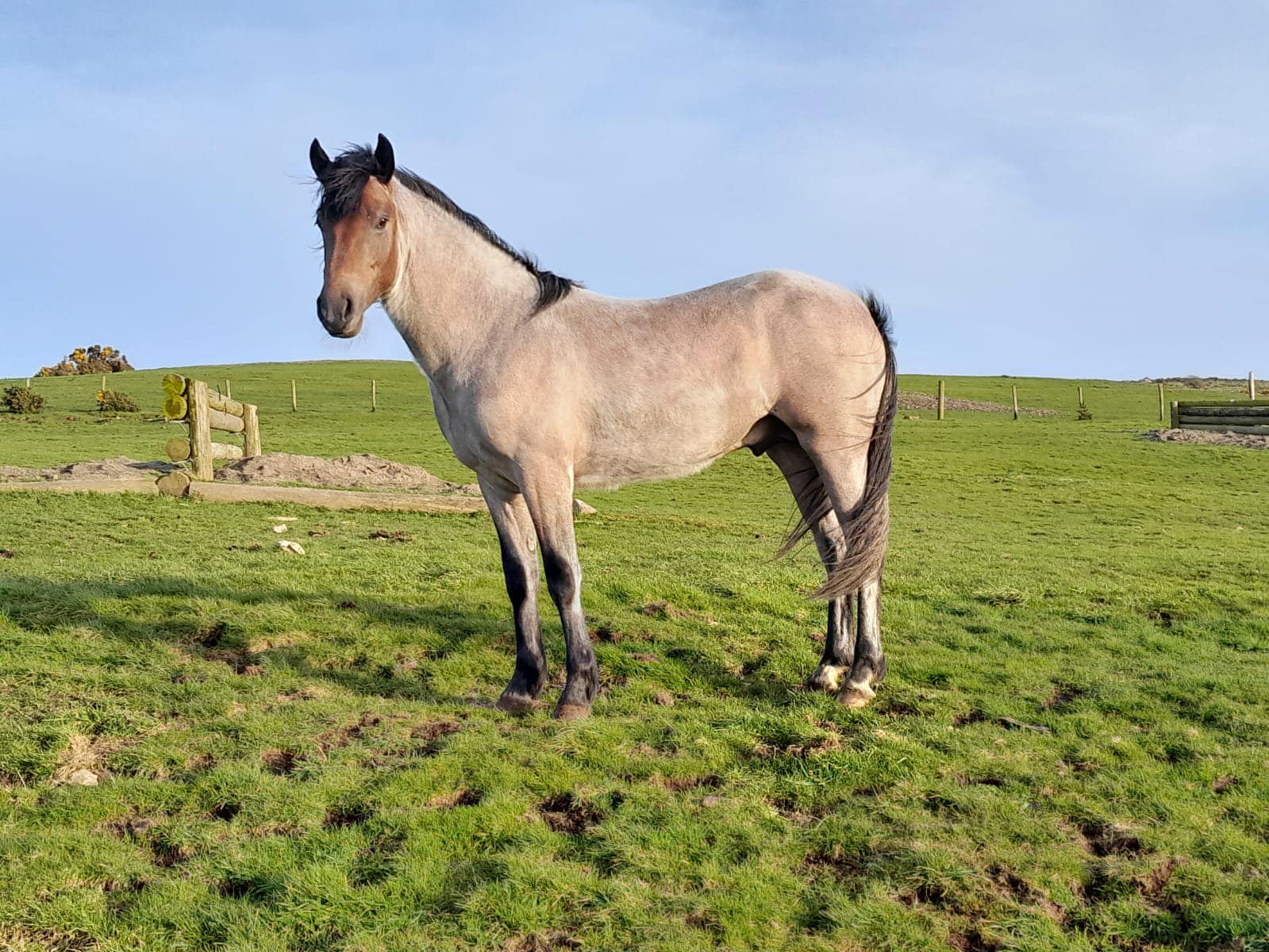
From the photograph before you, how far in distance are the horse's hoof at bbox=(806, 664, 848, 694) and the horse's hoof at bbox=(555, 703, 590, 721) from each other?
168cm

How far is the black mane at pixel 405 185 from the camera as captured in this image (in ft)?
17.1

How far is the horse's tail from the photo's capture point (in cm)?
588

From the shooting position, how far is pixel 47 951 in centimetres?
315

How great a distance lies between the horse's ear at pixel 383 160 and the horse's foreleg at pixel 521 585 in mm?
1959

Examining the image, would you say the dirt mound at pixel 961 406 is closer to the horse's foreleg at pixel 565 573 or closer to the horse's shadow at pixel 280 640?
the horse's shadow at pixel 280 640

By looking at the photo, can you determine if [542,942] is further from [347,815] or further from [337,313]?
[337,313]

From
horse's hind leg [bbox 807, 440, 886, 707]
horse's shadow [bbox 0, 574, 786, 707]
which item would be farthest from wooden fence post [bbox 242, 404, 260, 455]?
horse's hind leg [bbox 807, 440, 886, 707]

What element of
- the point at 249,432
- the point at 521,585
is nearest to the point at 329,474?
the point at 249,432

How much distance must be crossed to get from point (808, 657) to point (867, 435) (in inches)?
78.5

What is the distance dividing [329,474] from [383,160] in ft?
46.2

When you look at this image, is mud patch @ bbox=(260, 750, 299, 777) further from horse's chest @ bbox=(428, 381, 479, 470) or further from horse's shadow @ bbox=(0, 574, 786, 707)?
horse's chest @ bbox=(428, 381, 479, 470)

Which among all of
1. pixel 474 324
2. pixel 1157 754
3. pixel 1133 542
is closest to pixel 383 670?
pixel 474 324

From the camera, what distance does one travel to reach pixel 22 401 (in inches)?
1539

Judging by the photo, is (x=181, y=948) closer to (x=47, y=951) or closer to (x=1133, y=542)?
(x=47, y=951)
